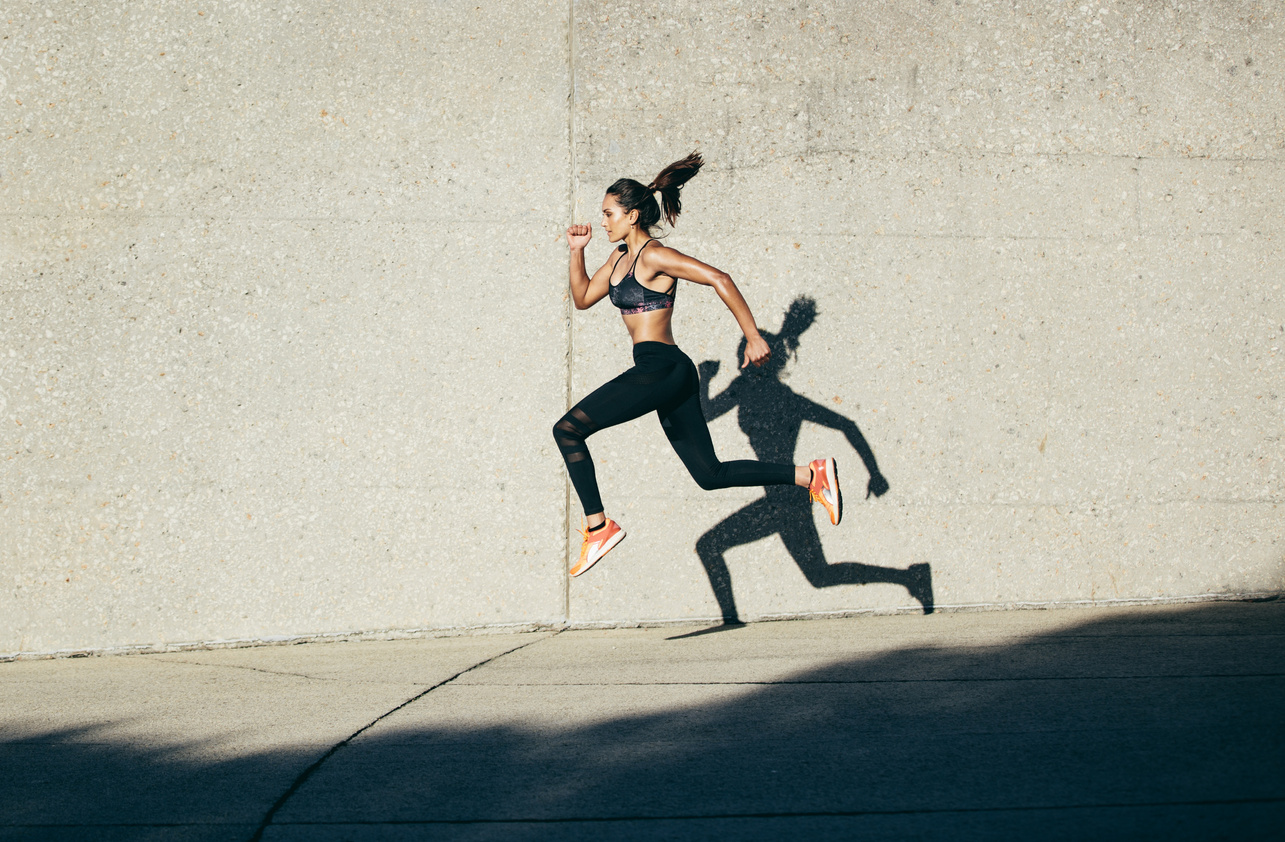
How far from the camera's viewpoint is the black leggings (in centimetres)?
396

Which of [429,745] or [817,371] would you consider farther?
[817,371]

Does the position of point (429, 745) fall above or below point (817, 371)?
below

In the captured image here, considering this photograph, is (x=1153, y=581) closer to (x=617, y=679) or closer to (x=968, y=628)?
(x=968, y=628)

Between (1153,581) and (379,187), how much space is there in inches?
184

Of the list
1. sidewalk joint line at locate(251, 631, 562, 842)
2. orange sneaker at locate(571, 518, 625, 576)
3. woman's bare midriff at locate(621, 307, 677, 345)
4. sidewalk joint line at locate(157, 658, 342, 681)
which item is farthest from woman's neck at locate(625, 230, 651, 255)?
sidewalk joint line at locate(157, 658, 342, 681)

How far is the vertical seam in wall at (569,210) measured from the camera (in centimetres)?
476

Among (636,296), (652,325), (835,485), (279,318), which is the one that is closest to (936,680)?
(835,485)

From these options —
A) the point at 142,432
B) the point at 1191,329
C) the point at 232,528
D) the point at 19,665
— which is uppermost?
the point at 1191,329

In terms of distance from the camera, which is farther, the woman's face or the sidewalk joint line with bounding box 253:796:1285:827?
the woman's face

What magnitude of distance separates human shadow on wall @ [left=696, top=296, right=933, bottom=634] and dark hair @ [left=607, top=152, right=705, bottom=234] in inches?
35.4

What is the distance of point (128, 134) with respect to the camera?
15.4 ft

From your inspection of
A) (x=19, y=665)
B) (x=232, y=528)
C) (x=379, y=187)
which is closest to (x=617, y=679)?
(x=232, y=528)

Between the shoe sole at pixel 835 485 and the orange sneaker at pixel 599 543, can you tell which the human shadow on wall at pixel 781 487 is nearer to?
the shoe sole at pixel 835 485

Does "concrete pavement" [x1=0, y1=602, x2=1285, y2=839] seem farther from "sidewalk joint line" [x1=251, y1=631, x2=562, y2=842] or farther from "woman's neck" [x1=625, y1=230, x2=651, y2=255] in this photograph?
"woman's neck" [x1=625, y1=230, x2=651, y2=255]
